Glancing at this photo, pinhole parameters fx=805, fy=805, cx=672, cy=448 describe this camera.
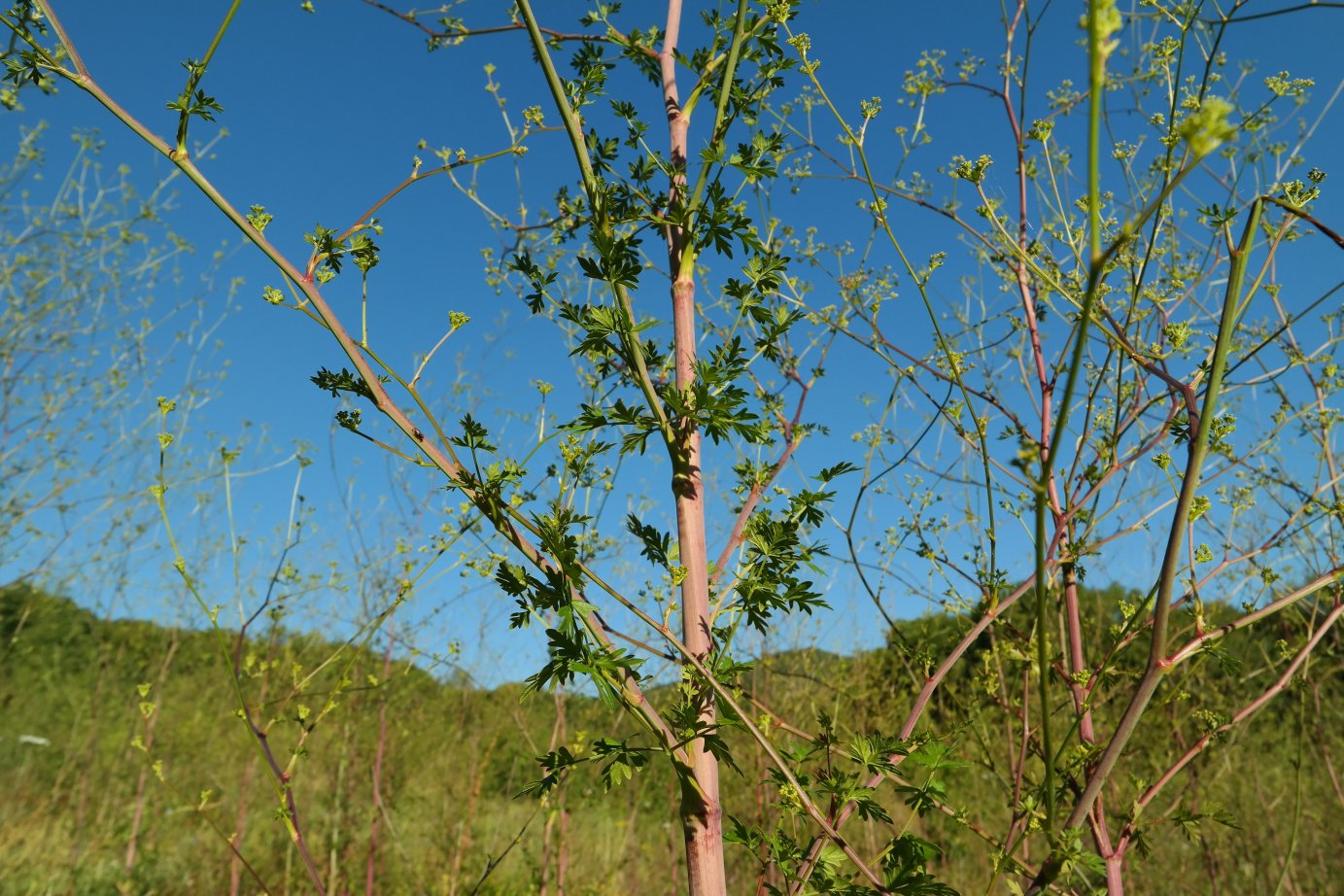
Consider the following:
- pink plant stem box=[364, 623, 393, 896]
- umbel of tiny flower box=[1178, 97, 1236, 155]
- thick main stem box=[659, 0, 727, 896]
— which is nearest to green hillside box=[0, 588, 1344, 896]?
pink plant stem box=[364, 623, 393, 896]

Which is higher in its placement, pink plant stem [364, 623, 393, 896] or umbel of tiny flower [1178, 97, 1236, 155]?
umbel of tiny flower [1178, 97, 1236, 155]

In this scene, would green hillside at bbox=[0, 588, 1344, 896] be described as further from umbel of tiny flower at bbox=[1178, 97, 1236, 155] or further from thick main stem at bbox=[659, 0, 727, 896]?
umbel of tiny flower at bbox=[1178, 97, 1236, 155]

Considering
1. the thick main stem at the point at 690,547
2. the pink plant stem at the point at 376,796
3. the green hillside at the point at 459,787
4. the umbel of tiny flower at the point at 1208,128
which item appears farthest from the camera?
the green hillside at the point at 459,787

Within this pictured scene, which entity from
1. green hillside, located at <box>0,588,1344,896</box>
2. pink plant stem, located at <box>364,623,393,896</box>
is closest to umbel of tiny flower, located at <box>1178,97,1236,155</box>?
pink plant stem, located at <box>364,623,393,896</box>

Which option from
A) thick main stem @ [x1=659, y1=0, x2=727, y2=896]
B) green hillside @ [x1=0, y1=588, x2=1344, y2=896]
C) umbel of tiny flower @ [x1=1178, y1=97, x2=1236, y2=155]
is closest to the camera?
umbel of tiny flower @ [x1=1178, y1=97, x2=1236, y2=155]

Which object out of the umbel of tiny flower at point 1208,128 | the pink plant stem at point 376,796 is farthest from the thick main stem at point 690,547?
the pink plant stem at point 376,796

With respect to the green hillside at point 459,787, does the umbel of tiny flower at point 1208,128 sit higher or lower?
higher

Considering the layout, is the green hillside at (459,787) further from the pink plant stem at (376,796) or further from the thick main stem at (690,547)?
the thick main stem at (690,547)

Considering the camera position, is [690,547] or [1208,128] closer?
[1208,128]

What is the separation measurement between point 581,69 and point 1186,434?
144 centimetres

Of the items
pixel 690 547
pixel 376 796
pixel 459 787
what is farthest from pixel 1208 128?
pixel 459 787

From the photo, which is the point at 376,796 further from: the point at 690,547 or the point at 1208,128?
the point at 1208,128

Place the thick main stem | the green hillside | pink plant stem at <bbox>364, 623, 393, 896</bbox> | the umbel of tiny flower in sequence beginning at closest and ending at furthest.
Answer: the umbel of tiny flower
the thick main stem
pink plant stem at <bbox>364, 623, 393, 896</bbox>
the green hillside

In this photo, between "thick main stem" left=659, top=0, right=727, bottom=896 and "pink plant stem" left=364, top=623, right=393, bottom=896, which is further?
"pink plant stem" left=364, top=623, right=393, bottom=896
